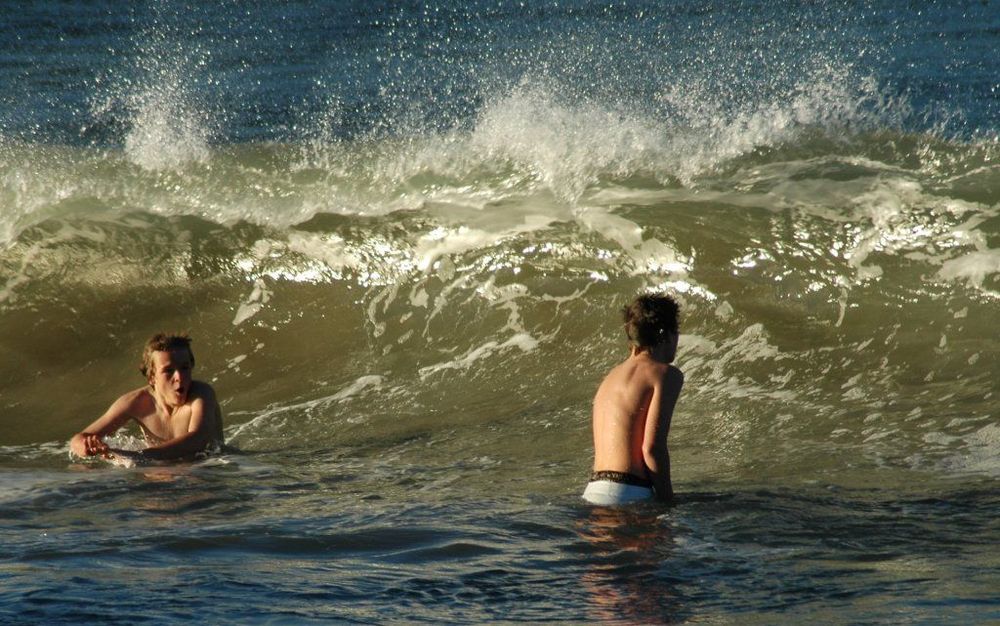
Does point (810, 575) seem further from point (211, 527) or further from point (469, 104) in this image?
point (469, 104)

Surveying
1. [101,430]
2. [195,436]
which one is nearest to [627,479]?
[195,436]

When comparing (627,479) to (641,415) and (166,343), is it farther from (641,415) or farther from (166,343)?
(166,343)

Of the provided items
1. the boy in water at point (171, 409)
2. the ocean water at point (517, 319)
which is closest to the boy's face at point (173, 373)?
the boy in water at point (171, 409)

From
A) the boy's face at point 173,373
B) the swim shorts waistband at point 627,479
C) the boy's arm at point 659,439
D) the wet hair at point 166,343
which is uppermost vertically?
the wet hair at point 166,343

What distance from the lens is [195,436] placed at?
6.77 meters

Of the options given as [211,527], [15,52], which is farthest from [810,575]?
[15,52]

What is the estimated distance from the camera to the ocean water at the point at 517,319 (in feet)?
14.9

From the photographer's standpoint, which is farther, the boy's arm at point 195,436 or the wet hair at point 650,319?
the boy's arm at point 195,436

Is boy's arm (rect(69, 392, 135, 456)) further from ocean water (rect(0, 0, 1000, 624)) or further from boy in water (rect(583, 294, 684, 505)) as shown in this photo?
boy in water (rect(583, 294, 684, 505))

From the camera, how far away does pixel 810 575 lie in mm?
4391

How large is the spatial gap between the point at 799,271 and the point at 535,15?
23.6 feet

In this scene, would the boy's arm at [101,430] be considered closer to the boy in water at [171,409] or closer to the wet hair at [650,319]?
the boy in water at [171,409]

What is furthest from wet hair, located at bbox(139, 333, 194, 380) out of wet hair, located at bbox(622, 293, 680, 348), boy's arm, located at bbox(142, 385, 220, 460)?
wet hair, located at bbox(622, 293, 680, 348)

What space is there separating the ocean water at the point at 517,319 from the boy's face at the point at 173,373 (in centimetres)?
49
